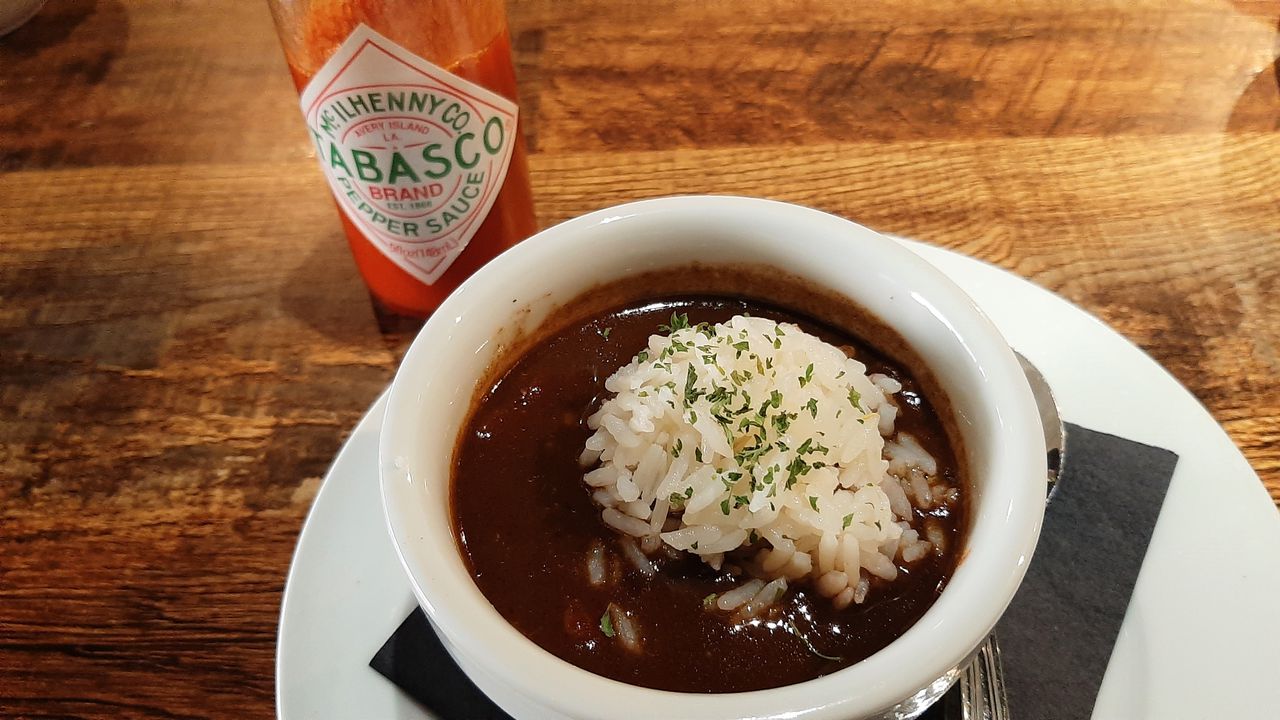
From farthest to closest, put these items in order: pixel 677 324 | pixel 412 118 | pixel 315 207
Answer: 1. pixel 315 207
2. pixel 412 118
3. pixel 677 324

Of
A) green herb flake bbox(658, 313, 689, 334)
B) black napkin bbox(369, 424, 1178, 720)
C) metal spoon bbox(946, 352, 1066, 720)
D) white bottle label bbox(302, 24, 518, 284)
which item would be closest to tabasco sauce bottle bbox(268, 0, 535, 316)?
white bottle label bbox(302, 24, 518, 284)

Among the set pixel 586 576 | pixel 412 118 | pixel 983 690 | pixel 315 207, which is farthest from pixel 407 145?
pixel 983 690

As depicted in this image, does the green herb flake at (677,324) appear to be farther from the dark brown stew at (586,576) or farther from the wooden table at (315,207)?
the wooden table at (315,207)

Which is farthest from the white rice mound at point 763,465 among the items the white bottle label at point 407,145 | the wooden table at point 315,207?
the wooden table at point 315,207

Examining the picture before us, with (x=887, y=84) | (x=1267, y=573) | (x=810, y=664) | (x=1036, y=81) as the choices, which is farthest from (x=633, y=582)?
(x=1036, y=81)

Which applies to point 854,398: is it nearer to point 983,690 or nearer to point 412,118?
point 983,690

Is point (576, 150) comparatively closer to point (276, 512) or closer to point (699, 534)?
point (276, 512)


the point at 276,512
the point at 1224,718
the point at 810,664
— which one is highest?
the point at 810,664
